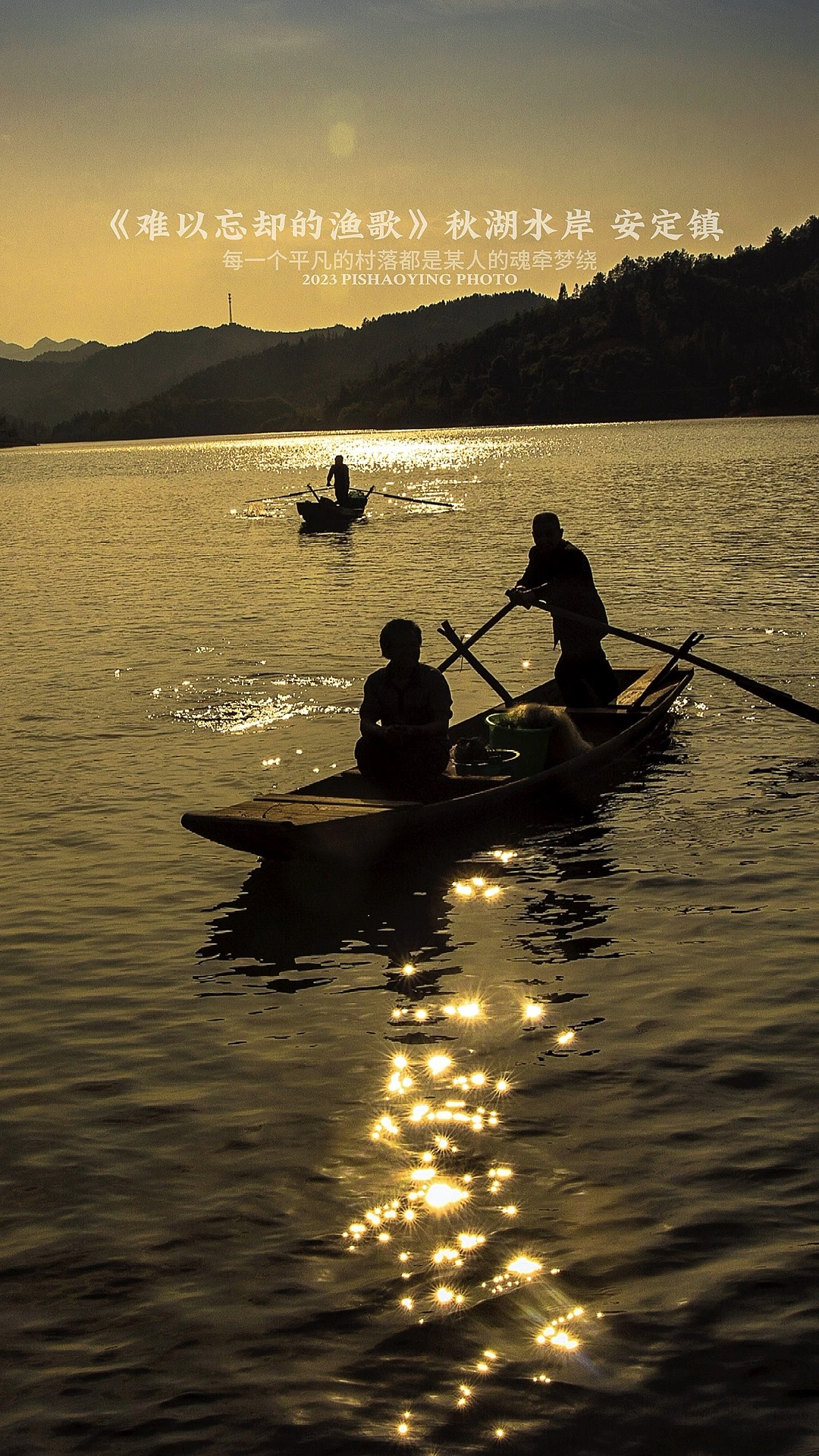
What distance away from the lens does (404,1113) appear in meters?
7.21

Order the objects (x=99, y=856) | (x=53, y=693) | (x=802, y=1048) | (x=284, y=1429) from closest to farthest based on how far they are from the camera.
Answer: (x=284, y=1429) → (x=802, y=1048) → (x=99, y=856) → (x=53, y=693)

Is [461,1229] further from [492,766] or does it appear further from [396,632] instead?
[492,766]

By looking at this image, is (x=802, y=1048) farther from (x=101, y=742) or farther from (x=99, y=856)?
(x=101, y=742)

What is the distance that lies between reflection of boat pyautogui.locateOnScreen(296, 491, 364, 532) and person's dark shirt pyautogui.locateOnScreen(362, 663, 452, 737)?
3706 cm

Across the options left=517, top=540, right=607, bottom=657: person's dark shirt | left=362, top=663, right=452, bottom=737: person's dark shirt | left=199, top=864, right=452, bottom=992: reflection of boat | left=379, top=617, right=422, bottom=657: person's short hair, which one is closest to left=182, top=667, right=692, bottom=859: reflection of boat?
left=199, top=864, right=452, bottom=992: reflection of boat

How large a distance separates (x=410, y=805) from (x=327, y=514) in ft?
126

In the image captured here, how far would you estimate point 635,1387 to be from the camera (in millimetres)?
5109

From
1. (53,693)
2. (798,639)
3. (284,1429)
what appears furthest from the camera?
(798,639)

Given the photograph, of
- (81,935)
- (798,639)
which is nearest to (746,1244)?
(81,935)

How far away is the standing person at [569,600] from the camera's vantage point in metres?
14.4

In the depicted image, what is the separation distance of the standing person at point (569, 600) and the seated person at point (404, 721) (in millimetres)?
3135

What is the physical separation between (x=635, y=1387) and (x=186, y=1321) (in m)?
1.74

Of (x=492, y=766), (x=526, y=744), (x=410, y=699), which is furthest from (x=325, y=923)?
(x=526, y=744)

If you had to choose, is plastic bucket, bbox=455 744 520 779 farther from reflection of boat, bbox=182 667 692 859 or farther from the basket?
reflection of boat, bbox=182 667 692 859
